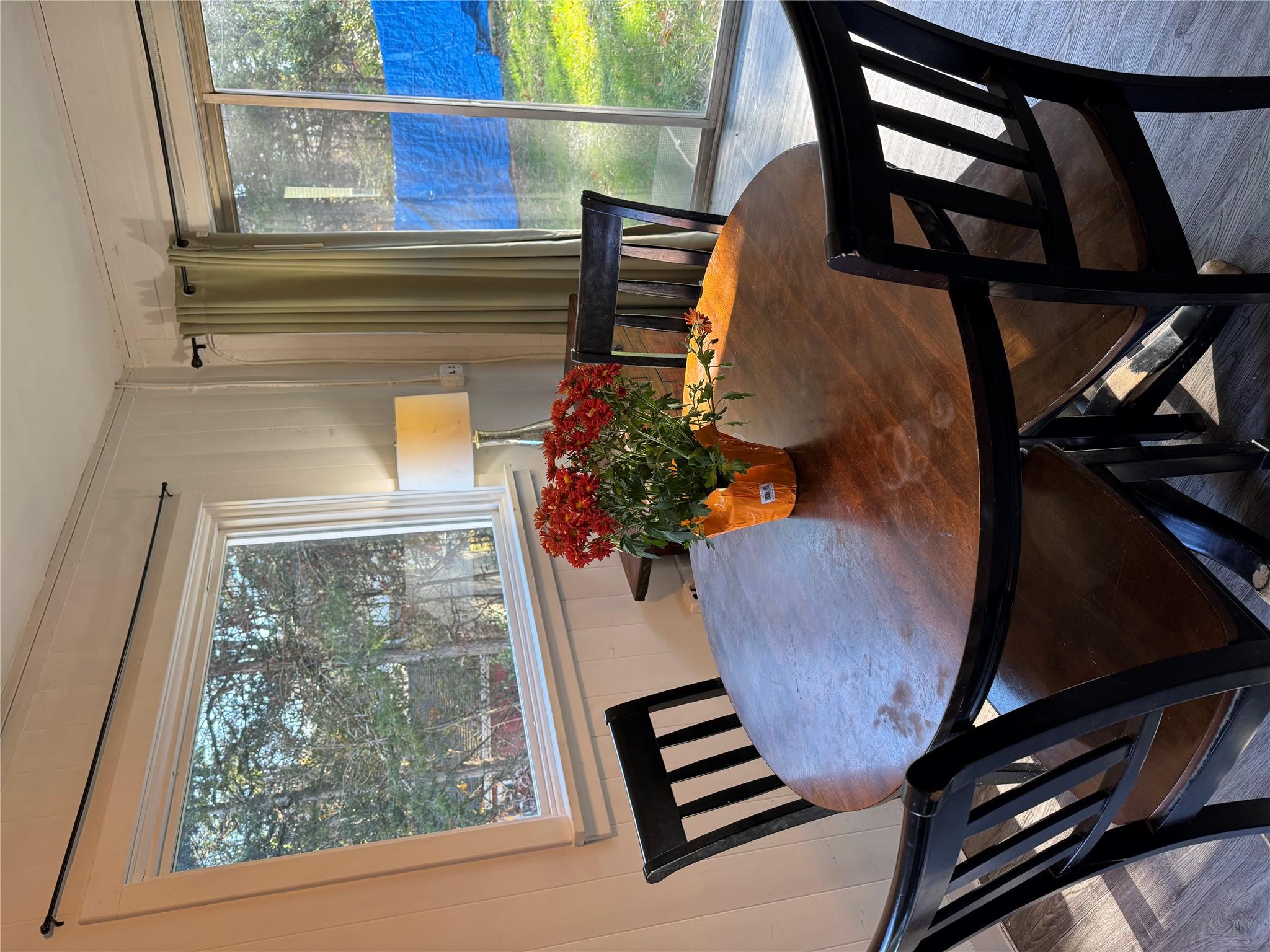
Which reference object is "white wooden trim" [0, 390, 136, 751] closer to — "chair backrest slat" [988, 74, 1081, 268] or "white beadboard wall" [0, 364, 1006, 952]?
"white beadboard wall" [0, 364, 1006, 952]

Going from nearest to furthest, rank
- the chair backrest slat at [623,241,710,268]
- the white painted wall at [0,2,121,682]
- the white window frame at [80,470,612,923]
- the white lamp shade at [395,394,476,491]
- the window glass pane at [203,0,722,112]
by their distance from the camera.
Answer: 1. the white window frame at [80,470,612,923]
2. the chair backrest slat at [623,241,710,268]
3. the white painted wall at [0,2,121,682]
4. the white lamp shade at [395,394,476,491]
5. the window glass pane at [203,0,722,112]

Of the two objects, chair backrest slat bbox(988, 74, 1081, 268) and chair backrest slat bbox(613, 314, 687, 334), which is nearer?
chair backrest slat bbox(988, 74, 1081, 268)

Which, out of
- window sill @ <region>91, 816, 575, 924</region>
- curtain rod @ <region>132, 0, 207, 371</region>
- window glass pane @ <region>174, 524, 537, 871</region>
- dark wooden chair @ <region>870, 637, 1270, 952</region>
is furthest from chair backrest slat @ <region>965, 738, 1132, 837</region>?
curtain rod @ <region>132, 0, 207, 371</region>

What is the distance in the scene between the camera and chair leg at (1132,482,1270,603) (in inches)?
56.1

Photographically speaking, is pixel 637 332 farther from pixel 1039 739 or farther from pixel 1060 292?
pixel 1039 739

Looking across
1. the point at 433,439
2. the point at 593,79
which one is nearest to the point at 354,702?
the point at 433,439

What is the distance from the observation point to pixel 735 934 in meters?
1.91

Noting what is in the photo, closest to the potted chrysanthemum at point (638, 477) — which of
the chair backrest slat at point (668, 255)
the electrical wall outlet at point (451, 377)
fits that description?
the chair backrest slat at point (668, 255)

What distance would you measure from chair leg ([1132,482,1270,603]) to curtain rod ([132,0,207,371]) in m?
2.96

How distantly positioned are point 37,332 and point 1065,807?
278 centimetres

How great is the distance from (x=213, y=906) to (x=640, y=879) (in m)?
0.93

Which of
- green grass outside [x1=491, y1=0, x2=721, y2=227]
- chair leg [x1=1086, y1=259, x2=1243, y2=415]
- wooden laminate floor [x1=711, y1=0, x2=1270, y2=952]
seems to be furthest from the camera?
green grass outside [x1=491, y1=0, x2=721, y2=227]

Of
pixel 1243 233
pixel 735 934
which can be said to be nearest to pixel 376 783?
pixel 735 934

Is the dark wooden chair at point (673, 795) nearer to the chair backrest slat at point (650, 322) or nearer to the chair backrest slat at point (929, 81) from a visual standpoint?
the chair backrest slat at point (650, 322)
